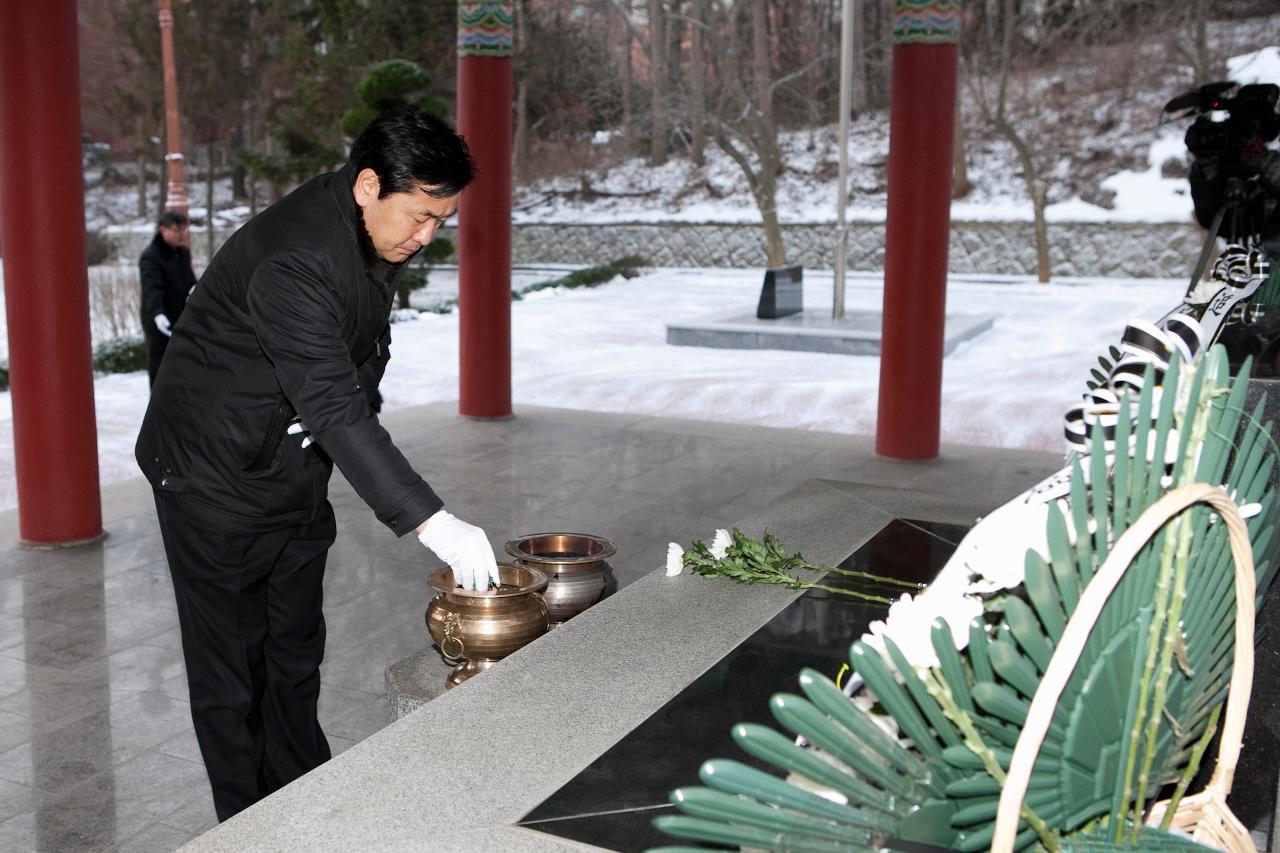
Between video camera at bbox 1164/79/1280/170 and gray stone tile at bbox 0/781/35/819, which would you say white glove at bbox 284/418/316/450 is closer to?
gray stone tile at bbox 0/781/35/819

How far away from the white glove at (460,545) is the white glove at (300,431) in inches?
13.9

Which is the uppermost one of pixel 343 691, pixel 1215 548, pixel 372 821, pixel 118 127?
pixel 118 127

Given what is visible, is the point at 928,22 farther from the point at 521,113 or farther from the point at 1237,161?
the point at 521,113

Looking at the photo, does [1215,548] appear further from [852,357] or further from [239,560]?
[852,357]

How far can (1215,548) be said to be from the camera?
4.06 feet

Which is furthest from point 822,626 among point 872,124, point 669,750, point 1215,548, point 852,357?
point 872,124

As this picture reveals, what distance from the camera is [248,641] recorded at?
2520mm

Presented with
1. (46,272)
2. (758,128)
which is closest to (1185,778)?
(46,272)

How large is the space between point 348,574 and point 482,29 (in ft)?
12.7

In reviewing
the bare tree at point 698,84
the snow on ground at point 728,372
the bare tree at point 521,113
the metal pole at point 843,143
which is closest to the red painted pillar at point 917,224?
the snow on ground at point 728,372

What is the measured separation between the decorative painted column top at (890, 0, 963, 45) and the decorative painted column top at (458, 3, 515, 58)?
2.36 meters

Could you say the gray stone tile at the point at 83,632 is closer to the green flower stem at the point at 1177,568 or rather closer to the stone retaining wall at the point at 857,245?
the green flower stem at the point at 1177,568

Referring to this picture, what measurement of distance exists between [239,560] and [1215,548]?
5.86 feet

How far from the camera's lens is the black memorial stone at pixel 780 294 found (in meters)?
12.5
